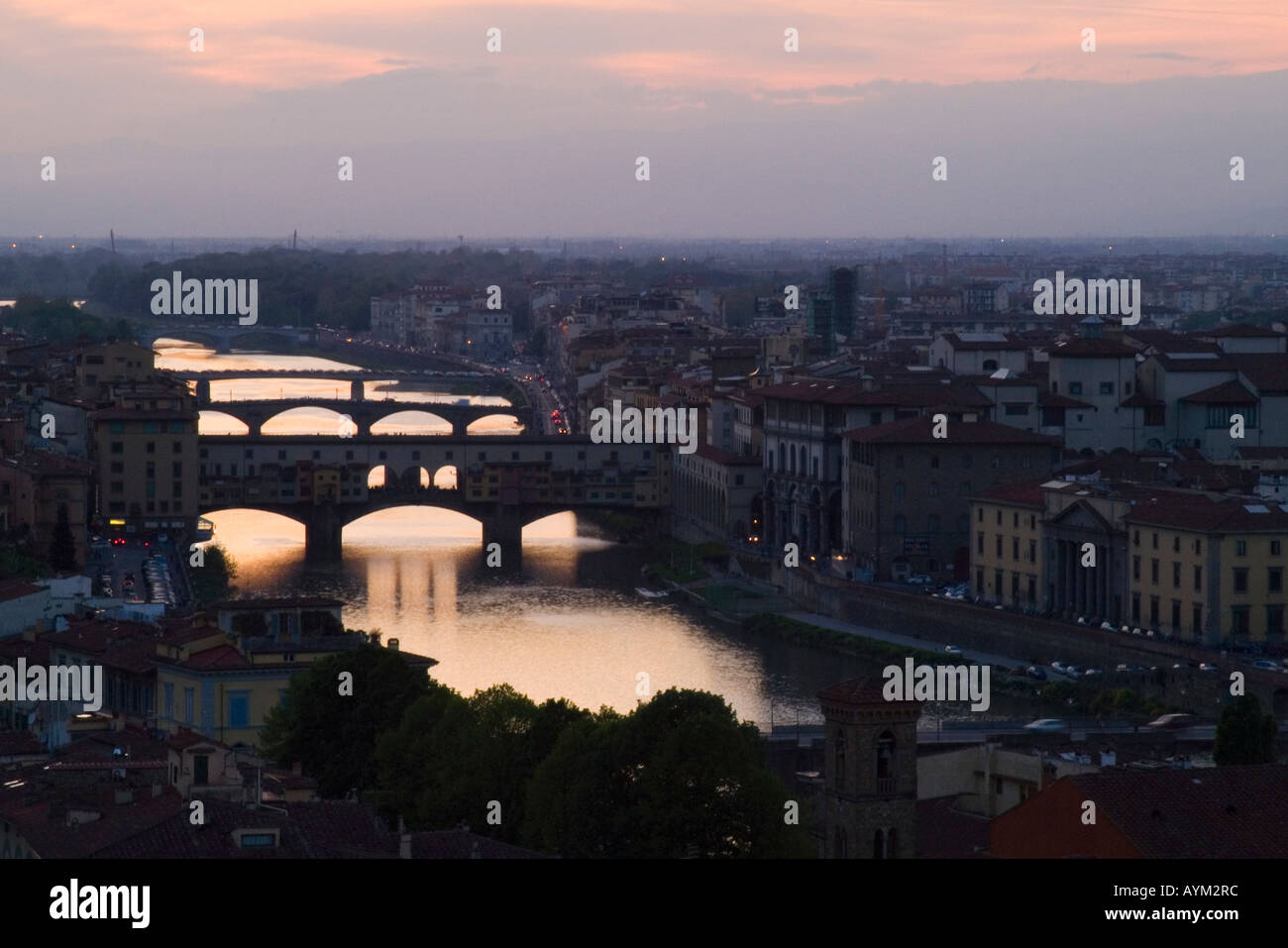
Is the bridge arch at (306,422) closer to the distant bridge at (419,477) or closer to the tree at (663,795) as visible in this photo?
the distant bridge at (419,477)

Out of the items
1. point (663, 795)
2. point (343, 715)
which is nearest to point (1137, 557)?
point (343, 715)

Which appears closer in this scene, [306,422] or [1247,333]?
[1247,333]

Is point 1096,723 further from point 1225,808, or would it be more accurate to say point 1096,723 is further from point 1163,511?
point 1225,808

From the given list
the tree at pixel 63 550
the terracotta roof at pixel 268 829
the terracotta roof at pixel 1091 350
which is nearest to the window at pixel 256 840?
the terracotta roof at pixel 268 829

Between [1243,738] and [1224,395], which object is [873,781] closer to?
[1243,738]
